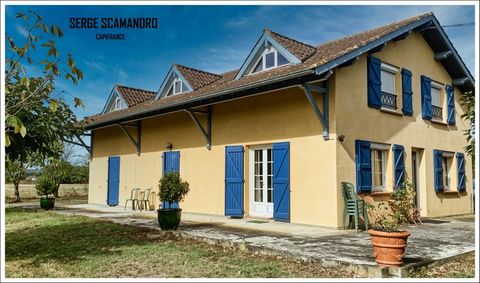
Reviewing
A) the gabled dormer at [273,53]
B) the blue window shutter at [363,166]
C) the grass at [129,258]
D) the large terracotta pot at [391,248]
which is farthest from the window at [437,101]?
the grass at [129,258]

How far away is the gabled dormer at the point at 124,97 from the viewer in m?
17.3

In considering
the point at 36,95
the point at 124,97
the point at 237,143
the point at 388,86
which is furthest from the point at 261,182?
the point at 124,97

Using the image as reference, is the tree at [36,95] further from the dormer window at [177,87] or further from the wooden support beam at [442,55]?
the wooden support beam at [442,55]

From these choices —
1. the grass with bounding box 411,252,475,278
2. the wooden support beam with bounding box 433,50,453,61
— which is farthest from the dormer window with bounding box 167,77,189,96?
the grass with bounding box 411,252,475,278

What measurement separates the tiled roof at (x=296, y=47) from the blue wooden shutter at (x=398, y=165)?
3357 mm

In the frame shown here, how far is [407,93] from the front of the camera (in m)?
11.4

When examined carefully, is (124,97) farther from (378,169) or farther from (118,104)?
(378,169)

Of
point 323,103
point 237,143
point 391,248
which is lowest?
point 391,248

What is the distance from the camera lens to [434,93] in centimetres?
1302

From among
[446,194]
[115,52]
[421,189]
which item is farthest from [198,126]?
[446,194]

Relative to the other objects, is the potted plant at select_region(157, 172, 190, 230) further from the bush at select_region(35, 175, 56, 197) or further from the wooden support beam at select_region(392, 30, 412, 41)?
the bush at select_region(35, 175, 56, 197)

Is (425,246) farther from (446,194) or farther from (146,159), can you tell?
(146,159)

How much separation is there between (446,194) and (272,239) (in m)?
7.86

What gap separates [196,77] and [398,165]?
750 centimetres
